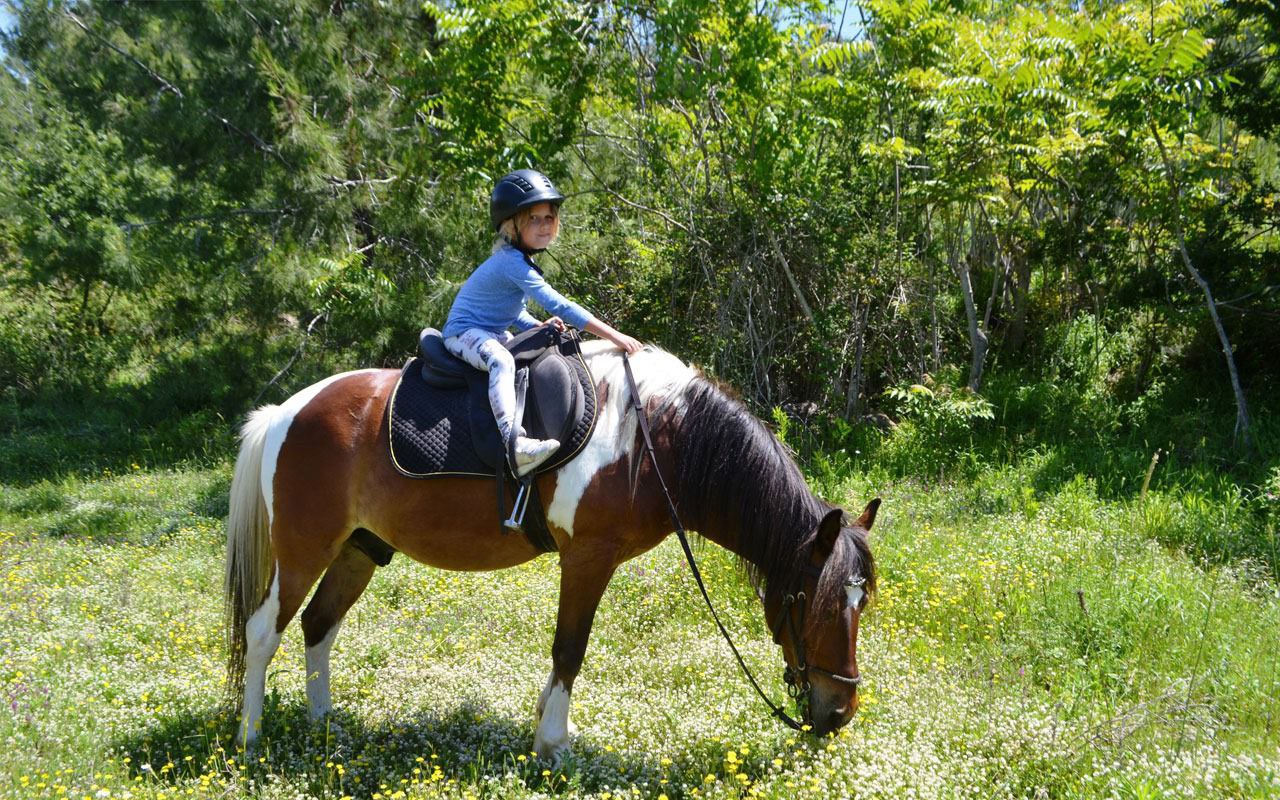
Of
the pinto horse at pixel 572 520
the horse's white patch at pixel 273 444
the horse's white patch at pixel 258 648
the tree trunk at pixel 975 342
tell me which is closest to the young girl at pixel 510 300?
the pinto horse at pixel 572 520

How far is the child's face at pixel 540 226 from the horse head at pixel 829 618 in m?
1.78

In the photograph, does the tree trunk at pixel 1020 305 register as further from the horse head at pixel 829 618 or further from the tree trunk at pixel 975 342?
the horse head at pixel 829 618

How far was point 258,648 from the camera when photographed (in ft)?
12.7

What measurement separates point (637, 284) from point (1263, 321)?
6320 mm

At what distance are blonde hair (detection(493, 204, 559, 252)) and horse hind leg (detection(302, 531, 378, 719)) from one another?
1.67 meters

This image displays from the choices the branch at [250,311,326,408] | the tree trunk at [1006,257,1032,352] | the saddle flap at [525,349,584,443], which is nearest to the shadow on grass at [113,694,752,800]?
the saddle flap at [525,349,584,443]

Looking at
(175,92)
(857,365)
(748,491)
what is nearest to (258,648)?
(748,491)

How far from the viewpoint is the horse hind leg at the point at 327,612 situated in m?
4.05

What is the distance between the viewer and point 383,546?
4.12 metres

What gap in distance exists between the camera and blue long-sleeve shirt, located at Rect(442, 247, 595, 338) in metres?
3.58

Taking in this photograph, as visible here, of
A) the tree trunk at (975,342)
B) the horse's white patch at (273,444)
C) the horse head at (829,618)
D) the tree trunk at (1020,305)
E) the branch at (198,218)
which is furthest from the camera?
the branch at (198,218)

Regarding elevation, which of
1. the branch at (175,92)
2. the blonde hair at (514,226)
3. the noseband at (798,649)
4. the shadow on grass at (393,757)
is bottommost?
the shadow on grass at (393,757)

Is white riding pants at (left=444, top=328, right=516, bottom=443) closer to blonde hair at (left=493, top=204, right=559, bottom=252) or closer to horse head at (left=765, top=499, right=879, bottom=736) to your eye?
blonde hair at (left=493, top=204, right=559, bottom=252)

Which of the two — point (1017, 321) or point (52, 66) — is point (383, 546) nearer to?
point (1017, 321)
